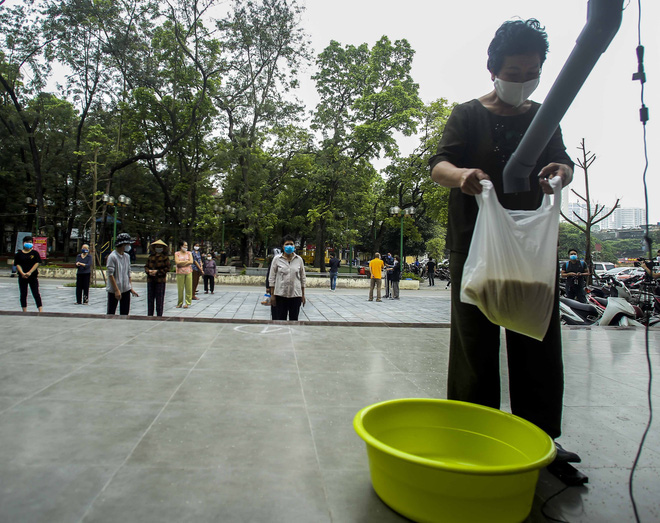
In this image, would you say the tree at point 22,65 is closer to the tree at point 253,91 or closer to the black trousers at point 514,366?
the tree at point 253,91

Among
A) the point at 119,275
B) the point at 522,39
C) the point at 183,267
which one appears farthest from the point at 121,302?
the point at 522,39

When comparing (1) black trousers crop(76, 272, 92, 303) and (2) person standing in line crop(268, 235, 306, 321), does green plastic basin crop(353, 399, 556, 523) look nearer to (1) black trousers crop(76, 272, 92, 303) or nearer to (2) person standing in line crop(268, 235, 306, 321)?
(2) person standing in line crop(268, 235, 306, 321)

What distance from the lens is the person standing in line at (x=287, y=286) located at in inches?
271

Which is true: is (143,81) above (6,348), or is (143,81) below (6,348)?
above

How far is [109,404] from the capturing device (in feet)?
8.07

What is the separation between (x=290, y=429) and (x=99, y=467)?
0.86 meters

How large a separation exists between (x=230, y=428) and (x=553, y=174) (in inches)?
75.7

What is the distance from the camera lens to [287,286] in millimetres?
6887

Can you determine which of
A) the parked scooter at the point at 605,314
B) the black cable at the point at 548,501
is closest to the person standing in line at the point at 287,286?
the parked scooter at the point at 605,314

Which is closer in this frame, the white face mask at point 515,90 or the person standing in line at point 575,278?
the white face mask at point 515,90

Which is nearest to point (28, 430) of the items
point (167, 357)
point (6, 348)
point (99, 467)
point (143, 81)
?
point (99, 467)

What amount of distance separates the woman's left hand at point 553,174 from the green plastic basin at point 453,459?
0.95m

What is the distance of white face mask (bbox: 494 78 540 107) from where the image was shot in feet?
6.29

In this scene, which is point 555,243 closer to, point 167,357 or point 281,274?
point 167,357
